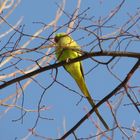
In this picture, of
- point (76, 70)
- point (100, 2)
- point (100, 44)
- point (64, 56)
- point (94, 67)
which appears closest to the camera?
point (100, 44)

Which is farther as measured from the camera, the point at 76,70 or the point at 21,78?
the point at 76,70

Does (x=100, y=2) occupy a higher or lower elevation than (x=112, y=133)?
higher

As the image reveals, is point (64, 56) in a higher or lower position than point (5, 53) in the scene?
higher

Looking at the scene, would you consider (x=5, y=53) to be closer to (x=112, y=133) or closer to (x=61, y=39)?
(x=112, y=133)

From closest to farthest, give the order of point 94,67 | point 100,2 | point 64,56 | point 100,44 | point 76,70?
1. point 100,44
2. point 94,67
3. point 100,2
4. point 64,56
5. point 76,70

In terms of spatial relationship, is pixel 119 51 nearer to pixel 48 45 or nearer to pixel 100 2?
pixel 48 45

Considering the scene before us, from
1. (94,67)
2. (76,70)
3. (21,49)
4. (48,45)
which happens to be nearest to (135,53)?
(94,67)

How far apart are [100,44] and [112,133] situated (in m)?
0.71

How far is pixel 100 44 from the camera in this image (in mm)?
2756

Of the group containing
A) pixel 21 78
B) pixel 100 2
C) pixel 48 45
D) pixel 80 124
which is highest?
pixel 100 2

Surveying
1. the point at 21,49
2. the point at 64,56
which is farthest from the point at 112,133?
the point at 64,56

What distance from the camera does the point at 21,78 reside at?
9.54 feet

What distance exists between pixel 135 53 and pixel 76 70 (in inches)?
67.3

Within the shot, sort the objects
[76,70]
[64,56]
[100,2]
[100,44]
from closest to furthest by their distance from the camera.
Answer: [100,44], [100,2], [64,56], [76,70]
